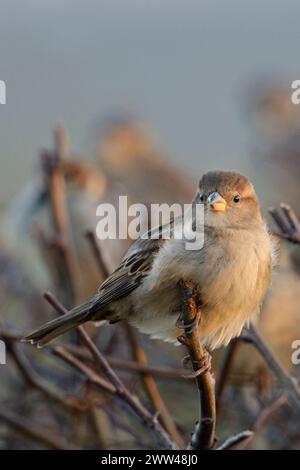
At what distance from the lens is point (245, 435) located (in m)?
2.09

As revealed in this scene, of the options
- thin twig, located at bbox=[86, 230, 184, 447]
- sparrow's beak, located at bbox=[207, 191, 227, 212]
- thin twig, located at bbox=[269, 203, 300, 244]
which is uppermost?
sparrow's beak, located at bbox=[207, 191, 227, 212]

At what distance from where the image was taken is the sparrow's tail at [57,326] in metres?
2.38

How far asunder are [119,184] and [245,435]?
8.52ft

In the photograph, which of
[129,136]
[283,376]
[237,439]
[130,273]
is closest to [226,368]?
[283,376]

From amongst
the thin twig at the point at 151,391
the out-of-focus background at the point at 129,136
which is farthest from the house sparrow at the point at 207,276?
the out-of-focus background at the point at 129,136

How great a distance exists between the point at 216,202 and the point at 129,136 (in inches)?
105

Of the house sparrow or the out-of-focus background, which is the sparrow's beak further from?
the out-of-focus background

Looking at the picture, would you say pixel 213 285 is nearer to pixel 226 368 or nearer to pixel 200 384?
pixel 200 384

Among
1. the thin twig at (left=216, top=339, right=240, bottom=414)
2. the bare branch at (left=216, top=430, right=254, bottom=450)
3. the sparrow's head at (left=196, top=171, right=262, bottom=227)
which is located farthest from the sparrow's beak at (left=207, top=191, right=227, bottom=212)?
the bare branch at (left=216, top=430, right=254, bottom=450)

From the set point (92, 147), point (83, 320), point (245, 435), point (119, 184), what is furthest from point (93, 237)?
point (92, 147)

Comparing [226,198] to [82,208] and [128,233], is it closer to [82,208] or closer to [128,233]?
[128,233]

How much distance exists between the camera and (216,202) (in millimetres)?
2383

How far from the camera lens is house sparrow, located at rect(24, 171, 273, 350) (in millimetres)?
2252
